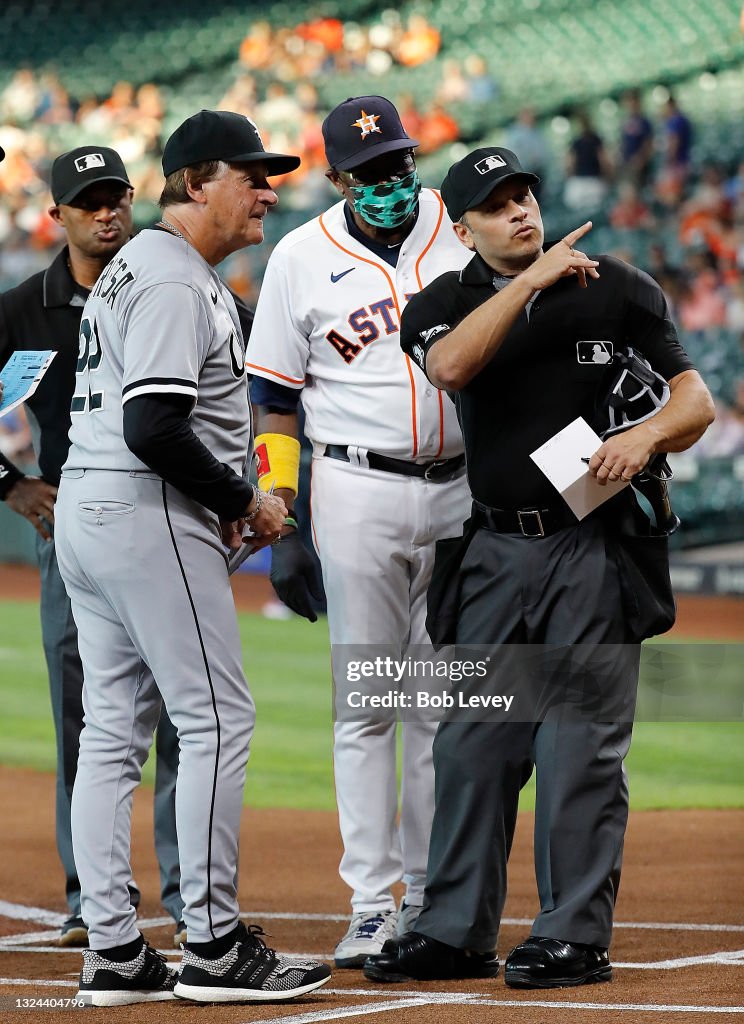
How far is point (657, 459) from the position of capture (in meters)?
3.70

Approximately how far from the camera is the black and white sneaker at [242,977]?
11.1ft

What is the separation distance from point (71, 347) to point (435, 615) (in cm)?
154

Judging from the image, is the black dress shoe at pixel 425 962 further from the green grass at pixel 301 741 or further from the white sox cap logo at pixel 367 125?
the green grass at pixel 301 741

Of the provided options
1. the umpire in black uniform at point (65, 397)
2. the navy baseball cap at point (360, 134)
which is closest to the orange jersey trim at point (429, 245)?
the navy baseball cap at point (360, 134)

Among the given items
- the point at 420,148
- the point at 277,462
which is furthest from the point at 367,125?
the point at 420,148

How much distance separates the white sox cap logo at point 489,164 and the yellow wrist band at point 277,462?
3.67ft

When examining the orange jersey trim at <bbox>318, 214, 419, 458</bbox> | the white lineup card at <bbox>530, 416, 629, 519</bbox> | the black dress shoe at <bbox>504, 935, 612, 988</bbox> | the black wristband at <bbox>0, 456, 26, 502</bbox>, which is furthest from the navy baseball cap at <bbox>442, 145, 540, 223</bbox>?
the black dress shoe at <bbox>504, 935, 612, 988</bbox>

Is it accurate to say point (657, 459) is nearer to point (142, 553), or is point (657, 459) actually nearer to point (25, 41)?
point (142, 553)

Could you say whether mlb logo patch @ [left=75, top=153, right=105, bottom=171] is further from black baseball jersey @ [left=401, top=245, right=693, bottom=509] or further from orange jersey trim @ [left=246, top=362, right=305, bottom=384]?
black baseball jersey @ [left=401, top=245, right=693, bottom=509]

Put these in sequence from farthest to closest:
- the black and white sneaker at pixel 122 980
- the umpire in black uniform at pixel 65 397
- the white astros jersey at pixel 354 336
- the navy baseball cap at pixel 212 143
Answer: the umpire in black uniform at pixel 65 397, the white astros jersey at pixel 354 336, the navy baseball cap at pixel 212 143, the black and white sneaker at pixel 122 980

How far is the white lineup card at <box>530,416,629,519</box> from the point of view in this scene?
357cm

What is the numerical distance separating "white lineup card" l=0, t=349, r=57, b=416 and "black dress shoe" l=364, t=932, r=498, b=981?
68.3 inches

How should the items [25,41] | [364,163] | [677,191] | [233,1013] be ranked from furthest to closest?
1. [25,41]
2. [677,191]
3. [364,163]
4. [233,1013]

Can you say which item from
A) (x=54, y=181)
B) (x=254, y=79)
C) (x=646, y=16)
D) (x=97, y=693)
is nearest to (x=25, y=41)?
Result: (x=254, y=79)
